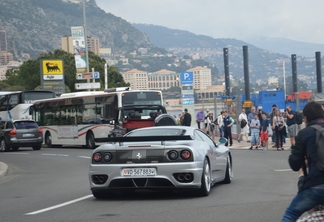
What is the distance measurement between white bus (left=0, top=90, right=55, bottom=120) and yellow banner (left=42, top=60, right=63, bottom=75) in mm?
22899

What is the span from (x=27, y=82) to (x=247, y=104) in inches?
2296

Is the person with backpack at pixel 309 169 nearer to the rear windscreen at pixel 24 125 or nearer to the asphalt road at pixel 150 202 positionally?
the asphalt road at pixel 150 202

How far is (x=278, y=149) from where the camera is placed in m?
30.6

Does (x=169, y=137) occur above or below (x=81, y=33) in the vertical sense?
below

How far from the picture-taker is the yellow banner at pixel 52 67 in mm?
72625

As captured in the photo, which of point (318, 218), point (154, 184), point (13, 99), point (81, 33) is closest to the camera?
point (318, 218)

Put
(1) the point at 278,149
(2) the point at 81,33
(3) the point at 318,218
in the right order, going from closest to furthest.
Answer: (3) the point at 318,218
(1) the point at 278,149
(2) the point at 81,33

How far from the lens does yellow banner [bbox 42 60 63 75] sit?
7262 cm

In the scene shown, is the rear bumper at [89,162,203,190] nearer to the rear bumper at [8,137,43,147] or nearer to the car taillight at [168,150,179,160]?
the car taillight at [168,150,179,160]

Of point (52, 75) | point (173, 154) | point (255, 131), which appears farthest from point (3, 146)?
point (52, 75)

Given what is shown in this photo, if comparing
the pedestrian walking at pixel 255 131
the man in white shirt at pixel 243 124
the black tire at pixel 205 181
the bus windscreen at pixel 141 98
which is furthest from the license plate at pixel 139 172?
the man in white shirt at pixel 243 124

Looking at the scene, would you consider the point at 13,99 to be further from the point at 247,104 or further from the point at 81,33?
the point at 247,104

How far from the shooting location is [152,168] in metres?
12.6

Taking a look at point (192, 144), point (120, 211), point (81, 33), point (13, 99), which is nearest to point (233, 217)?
point (120, 211)
